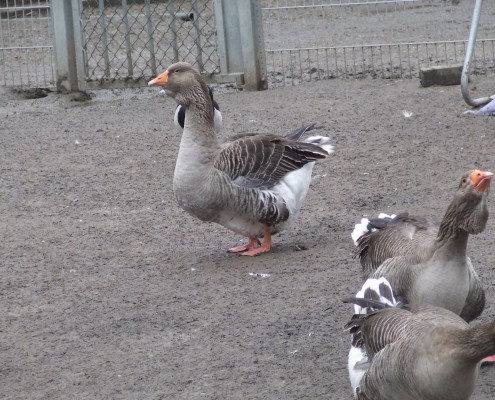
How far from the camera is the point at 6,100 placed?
9.05 meters

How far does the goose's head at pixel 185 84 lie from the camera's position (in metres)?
5.28

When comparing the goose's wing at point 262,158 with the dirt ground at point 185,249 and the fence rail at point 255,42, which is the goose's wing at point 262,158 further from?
the fence rail at point 255,42

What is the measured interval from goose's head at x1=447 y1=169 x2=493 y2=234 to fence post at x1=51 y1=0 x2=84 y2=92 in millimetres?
6044

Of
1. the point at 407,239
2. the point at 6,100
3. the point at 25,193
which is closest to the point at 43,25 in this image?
the point at 6,100

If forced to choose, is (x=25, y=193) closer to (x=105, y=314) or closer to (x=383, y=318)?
(x=105, y=314)

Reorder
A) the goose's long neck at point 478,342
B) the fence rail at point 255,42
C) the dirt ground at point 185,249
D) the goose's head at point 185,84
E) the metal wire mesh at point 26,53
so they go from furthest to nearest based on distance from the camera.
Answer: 1. the metal wire mesh at point 26,53
2. the fence rail at point 255,42
3. the goose's head at point 185,84
4. the dirt ground at point 185,249
5. the goose's long neck at point 478,342

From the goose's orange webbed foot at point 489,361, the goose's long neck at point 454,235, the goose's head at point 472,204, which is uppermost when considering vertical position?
the goose's head at point 472,204

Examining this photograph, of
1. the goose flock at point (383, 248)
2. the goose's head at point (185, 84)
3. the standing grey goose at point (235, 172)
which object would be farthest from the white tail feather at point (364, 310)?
the goose's head at point (185, 84)

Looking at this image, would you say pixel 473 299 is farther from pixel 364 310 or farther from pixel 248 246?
pixel 248 246

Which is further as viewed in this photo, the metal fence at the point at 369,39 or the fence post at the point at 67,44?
the metal fence at the point at 369,39

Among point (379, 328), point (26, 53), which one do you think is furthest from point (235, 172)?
point (26, 53)

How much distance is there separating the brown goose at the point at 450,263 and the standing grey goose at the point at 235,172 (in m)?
1.54

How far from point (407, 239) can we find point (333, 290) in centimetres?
85

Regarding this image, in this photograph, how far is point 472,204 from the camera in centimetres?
342
